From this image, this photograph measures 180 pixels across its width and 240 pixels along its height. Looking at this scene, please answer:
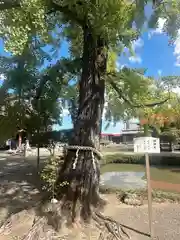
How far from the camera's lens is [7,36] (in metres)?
5.41

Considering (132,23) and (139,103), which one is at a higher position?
(132,23)

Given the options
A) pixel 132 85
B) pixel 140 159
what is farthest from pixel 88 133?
pixel 140 159

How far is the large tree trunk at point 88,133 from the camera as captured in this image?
6.39 meters

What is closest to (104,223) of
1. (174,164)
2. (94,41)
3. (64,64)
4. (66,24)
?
(94,41)

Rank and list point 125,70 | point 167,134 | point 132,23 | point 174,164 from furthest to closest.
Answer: point 167,134
point 174,164
point 125,70
point 132,23

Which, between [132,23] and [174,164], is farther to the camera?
[174,164]

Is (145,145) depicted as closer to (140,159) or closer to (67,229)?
(67,229)

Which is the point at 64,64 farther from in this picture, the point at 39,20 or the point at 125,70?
the point at 39,20

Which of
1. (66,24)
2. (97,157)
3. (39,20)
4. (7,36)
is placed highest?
(66,24)

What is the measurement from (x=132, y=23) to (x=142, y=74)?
10.5ft

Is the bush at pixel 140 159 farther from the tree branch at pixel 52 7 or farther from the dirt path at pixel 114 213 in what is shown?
the tree branch at pixel 52 7

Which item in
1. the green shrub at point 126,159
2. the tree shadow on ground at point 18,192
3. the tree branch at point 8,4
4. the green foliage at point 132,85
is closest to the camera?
the tree branch at point 8,4

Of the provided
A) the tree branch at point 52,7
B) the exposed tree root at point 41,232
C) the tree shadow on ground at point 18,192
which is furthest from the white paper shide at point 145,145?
the tree branch at point 52,7

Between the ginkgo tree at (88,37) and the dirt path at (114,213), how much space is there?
2.37 feet
